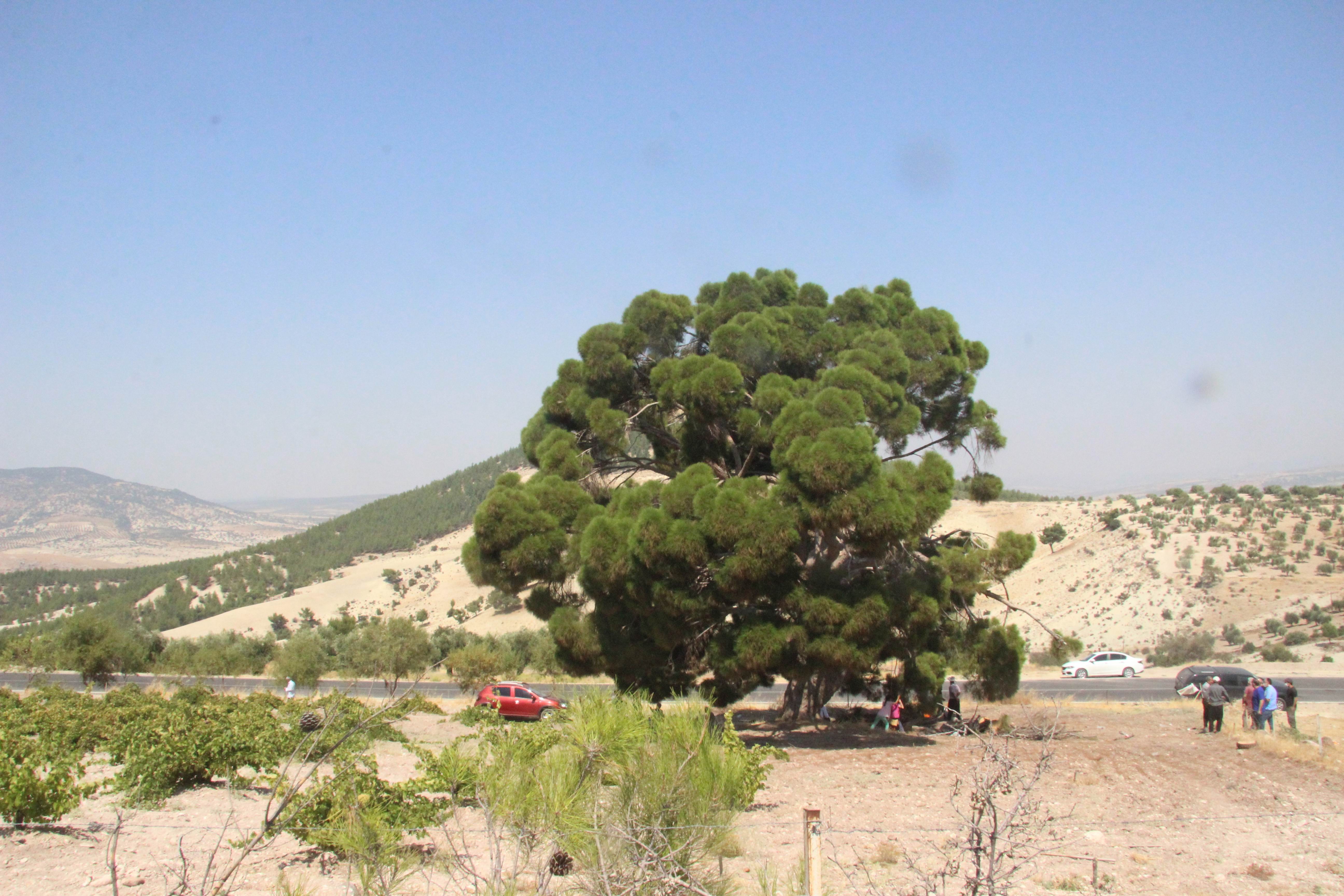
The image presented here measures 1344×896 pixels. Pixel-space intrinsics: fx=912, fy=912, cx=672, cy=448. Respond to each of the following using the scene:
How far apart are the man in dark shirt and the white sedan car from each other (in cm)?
1607

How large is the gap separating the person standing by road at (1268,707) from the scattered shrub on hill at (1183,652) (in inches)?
864

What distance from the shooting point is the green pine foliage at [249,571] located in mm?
82125

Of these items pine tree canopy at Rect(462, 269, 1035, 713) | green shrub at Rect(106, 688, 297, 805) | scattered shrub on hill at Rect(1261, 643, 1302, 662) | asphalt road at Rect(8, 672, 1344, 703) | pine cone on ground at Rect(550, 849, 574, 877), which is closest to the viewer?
pine cone on ground at Rect(550, 849, 574, 877)

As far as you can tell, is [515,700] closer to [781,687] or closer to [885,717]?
[885,717]

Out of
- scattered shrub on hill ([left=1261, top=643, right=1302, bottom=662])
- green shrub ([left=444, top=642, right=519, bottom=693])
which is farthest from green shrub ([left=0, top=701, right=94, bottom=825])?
scattered shrub on hill ([left=1261, top=643, right=1302, bottom=662])

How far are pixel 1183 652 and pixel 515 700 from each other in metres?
29.8

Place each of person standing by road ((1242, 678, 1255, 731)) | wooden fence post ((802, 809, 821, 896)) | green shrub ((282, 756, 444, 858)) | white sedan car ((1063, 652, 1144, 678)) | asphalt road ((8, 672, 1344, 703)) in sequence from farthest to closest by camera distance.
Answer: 1. white sedan car ((1063, 652, 1144, 678))
2. asphalt road ((8, 672, 1344, 703))
3. person standing by road ((1242, 678, 1255, 731))
4. green shrub ((282, 756, 444, 858))
5. wooden fence post ((802, 809, 821, 896))

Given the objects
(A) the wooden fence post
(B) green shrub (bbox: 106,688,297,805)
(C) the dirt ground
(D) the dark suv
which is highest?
(A) the wooden fence post

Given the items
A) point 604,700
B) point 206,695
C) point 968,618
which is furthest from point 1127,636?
point 604,700

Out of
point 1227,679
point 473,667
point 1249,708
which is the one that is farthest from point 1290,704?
point 473,667

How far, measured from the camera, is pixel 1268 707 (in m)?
17.8

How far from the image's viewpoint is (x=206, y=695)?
1894cm

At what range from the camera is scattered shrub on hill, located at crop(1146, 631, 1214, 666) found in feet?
125

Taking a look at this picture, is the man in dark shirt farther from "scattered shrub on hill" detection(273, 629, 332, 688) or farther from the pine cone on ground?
"scattered shrub on hill" detection(273, 629, 332, 688)
